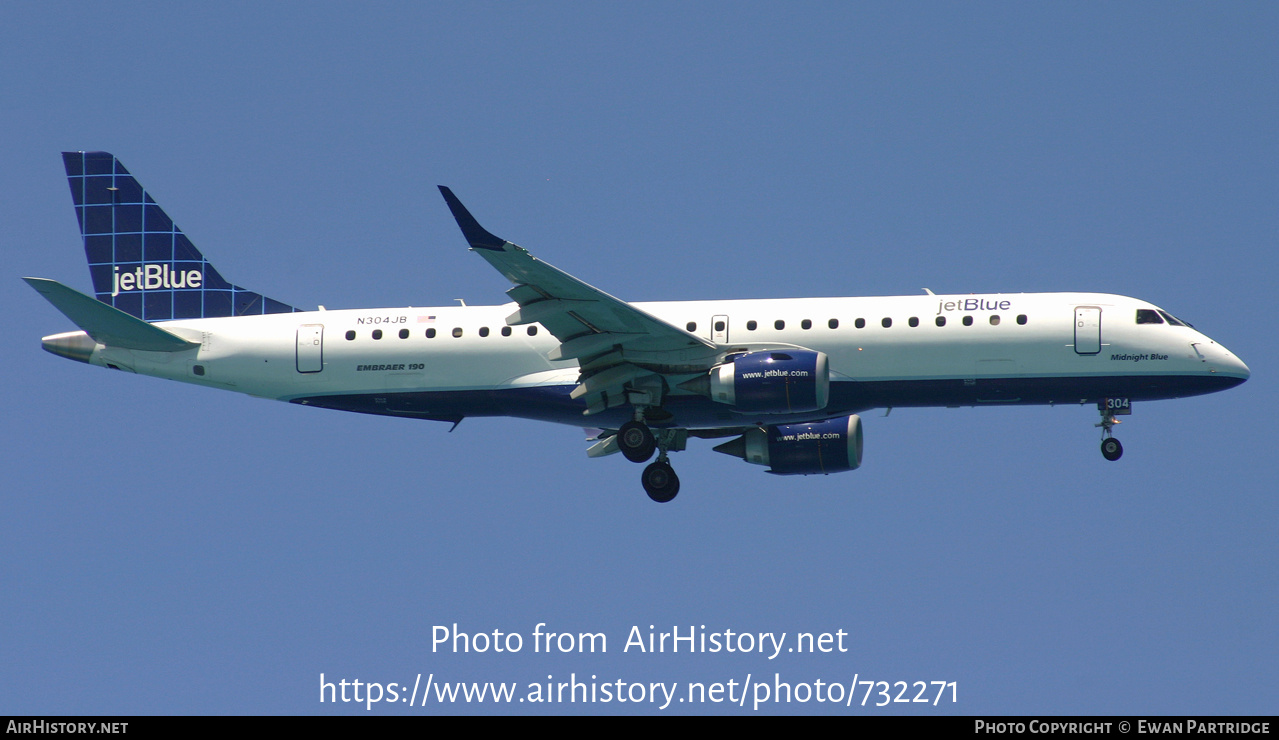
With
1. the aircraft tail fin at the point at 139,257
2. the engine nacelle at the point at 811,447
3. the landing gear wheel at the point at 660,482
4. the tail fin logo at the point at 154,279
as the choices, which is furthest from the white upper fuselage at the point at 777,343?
the engine nacelle at the point at 811,447

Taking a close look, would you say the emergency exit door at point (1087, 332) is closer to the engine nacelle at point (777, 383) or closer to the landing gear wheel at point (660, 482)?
the engine nacelle at point (777, 383)

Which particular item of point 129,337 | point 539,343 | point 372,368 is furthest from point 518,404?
point 129,337

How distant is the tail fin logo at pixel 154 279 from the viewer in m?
38.4

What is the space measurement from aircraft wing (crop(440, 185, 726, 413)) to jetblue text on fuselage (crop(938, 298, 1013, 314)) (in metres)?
5.56

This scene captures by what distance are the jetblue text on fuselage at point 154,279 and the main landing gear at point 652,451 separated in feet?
42.6

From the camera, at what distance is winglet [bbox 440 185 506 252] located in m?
28.9

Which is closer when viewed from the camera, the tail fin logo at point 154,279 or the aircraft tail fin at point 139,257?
the aircraft tail fin at point 139,257

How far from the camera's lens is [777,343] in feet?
111

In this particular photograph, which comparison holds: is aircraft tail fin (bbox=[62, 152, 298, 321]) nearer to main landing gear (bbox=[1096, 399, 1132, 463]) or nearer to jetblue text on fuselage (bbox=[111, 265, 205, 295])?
jetblue text on fuselage (bbox=[111, 265, 205, 295])

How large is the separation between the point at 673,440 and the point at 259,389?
11016mm

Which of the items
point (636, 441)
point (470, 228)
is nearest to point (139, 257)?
point (470, 228)

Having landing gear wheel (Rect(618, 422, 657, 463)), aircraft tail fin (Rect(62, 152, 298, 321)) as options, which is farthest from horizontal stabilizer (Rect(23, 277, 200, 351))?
landing gear wheel (Rect(618, 422, 657, 463))

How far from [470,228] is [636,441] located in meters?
7.77
